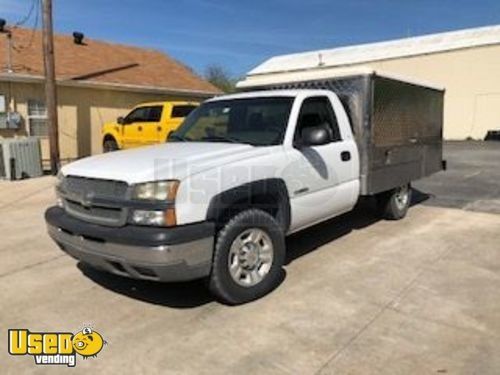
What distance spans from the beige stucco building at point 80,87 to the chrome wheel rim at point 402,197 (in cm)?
1227

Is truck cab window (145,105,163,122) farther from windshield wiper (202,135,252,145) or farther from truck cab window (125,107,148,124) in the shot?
windshield wiper (202,135,252,145)

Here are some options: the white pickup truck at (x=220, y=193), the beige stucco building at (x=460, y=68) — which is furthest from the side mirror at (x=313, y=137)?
the beige stucco building at (x=460, y=68)

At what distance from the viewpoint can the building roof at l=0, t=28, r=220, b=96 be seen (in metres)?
17.1

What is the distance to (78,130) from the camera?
707 inches

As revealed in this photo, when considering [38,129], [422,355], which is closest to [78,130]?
[38,129]

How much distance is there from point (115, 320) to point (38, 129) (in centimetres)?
1381

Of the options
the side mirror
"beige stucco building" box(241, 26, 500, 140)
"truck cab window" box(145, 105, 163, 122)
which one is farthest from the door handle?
"beige stucco building" box(241, 26, 500, 140)

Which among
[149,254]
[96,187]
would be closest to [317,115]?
[96,187]

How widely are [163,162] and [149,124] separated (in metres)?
11.4

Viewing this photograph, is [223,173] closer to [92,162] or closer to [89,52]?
[92,162]

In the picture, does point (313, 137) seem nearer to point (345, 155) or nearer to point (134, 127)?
A: point (345, 155)

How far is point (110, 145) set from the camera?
1744 centimetres

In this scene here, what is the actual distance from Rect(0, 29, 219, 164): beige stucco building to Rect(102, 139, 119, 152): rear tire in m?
1.02

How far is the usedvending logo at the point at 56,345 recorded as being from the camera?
385 cm
